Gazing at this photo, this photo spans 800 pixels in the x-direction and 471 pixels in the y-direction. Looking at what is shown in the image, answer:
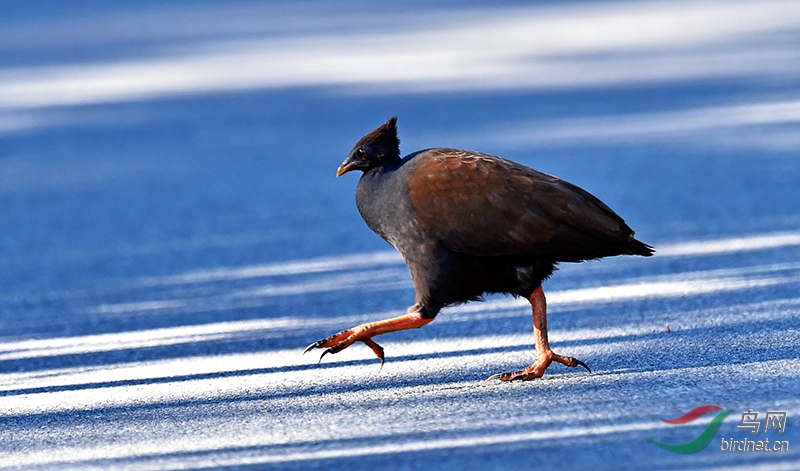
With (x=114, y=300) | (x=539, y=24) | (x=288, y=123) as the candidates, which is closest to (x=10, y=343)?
(x=114, y=300)

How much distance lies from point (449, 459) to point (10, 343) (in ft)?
8.40

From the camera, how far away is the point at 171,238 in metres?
7.45

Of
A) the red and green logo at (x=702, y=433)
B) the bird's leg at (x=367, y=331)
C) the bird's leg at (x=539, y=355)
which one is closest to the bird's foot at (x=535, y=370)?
the bird's leg at (x=539, y=355)

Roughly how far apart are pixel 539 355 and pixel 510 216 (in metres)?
0.49

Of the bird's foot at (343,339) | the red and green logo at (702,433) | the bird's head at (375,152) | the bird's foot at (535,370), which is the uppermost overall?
the bird's head at (375,152)

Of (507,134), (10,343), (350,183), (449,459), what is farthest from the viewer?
(507,134)

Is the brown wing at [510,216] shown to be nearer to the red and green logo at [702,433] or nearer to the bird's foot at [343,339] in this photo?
the bird's foot at [343,339]

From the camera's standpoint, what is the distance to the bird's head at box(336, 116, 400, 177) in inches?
193

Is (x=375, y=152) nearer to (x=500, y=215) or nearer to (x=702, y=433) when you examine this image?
(x=500, y=215)

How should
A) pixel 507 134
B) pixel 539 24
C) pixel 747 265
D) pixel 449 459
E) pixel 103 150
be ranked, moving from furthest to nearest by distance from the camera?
pixel 539 24 → pixel 103 150 → pixel 507 134 → pixel 747 265 → pixel 449 459

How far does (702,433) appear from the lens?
151 inches

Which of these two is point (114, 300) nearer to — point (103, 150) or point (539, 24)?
point (103, 150)

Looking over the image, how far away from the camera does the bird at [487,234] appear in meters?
4.52

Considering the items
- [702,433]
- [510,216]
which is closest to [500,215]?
[510,216]
